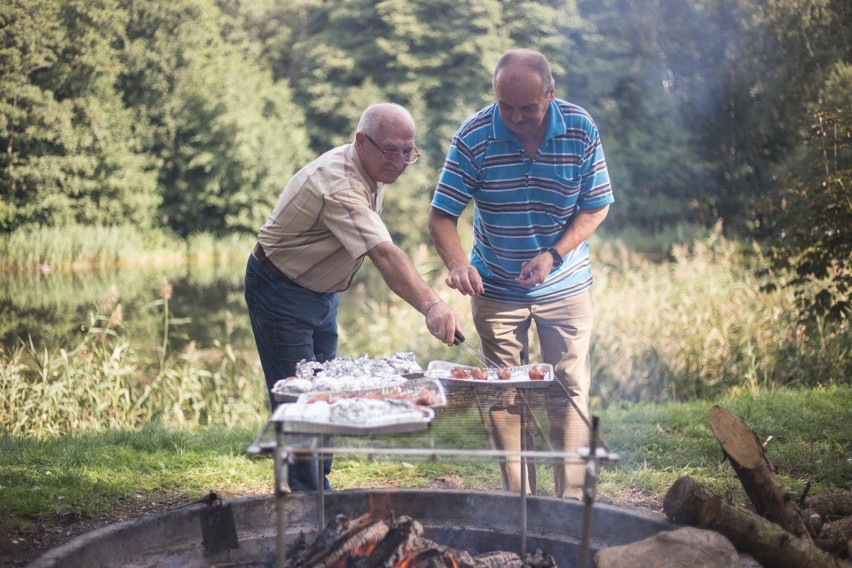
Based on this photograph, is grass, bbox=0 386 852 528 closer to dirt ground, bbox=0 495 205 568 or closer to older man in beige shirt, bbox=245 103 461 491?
dirt ground, bbox=0 495 205 568

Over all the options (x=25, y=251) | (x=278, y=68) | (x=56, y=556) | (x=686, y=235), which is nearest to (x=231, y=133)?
(x=278, y=68)

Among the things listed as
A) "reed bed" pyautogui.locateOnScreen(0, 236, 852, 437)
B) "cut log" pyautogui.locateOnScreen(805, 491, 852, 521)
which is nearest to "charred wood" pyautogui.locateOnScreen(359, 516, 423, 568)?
"cut log" pyautogui.locateOnScreen(805, 491, 852, 521)

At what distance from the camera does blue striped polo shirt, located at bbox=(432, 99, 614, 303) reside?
10.1ft

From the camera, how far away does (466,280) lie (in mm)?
2873

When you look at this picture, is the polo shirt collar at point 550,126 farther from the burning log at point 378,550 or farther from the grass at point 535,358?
the burning log at point 378,550

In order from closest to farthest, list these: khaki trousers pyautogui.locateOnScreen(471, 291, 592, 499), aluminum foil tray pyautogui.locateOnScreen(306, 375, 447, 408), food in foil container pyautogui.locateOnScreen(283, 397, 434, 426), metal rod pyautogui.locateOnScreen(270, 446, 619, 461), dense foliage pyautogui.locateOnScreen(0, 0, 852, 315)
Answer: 1. metal rod pyautogui.locateOnScreen(270, 446, 619, 461)
2. food in foil container pyautogui.locateOnScreen(283, 397, 434, 426)
3. aluminum foil tray pyautogui.locateOnScreen(306, 375, 447, 408)
4. khaki trousers pyautogui.locateOnScreen(471, 291, 592, 499)
5. dense foliage pyautogui.locateOnScreen(0, 0, 852, 315)

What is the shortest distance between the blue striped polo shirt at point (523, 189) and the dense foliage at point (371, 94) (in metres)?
2.06

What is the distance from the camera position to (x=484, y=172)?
10.3ft

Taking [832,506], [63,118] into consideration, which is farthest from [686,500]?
A: [63,118]

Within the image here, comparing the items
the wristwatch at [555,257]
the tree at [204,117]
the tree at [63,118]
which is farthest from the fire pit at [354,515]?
the tree at [204,117]

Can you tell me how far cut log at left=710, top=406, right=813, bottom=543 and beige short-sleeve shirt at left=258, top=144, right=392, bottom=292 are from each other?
1.28 meters

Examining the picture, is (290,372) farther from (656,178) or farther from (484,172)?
(656,178)

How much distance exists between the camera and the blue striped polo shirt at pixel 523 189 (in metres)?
3.09

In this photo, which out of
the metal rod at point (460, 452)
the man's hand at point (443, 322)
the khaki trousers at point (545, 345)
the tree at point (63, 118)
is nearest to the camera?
the metal rod at point (460, 452)
